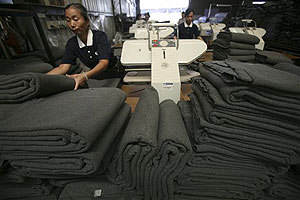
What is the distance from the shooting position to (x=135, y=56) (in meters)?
1.12

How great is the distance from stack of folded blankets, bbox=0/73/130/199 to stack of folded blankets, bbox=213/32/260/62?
1.47 m

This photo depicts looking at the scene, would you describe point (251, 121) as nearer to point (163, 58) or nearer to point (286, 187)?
point (286, 187)

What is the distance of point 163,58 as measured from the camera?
1.04 m

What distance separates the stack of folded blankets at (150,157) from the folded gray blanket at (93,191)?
0.07 m

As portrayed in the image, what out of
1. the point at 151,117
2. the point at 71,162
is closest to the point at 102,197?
the point at 71,162

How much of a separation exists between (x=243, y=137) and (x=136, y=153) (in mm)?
410

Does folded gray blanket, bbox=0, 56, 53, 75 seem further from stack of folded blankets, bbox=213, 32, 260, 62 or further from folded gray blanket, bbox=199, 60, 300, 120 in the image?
stack of folded blankets, bbox=213, 32, 260, 62

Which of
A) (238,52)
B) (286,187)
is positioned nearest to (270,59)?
(238,52)

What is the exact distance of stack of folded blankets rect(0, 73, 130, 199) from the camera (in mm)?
455

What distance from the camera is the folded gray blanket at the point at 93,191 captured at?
2.04 ft

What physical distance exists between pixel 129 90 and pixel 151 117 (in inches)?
34.4

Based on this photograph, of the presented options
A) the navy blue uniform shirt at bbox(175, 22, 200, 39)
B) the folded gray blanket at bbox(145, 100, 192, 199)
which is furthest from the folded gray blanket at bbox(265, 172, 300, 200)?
the navy blue uniform shirt at bbox(175, 22, 200, 39)

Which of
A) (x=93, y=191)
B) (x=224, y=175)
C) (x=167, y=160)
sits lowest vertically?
(x=93, y=191)

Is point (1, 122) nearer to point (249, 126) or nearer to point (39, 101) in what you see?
point (39, 101)
